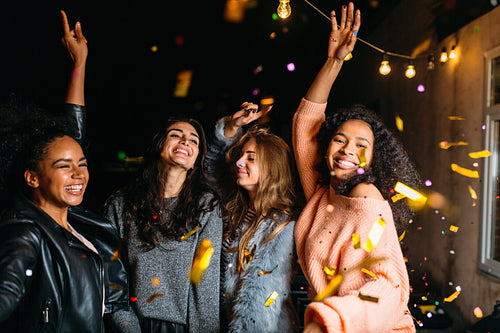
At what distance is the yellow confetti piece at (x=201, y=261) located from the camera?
1.74m

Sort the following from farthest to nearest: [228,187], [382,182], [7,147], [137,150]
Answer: [137,150] < [228,187] < [382,182] < [7,147]

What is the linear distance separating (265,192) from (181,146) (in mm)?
516

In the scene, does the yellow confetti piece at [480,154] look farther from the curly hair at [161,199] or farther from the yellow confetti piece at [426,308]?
the curly hair at [161,199]

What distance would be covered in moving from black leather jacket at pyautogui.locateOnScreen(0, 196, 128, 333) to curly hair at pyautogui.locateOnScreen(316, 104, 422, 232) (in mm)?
1065

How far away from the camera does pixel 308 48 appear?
577 centimetres

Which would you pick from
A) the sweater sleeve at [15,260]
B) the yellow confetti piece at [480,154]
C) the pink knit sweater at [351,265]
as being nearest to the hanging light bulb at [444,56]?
the yellow confetti piece at [480,154]

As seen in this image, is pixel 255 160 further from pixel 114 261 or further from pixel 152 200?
pixel 114 261

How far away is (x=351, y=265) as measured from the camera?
1304 millimetres

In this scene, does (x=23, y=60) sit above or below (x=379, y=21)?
below

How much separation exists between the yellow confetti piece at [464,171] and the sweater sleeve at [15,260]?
3248mm

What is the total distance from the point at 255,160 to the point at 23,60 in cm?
245

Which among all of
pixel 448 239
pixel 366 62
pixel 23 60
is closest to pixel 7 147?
pixel 23 60

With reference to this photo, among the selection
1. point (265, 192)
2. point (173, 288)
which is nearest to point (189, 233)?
point (173, 288)

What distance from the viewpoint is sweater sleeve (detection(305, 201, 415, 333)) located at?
1.17 meters
